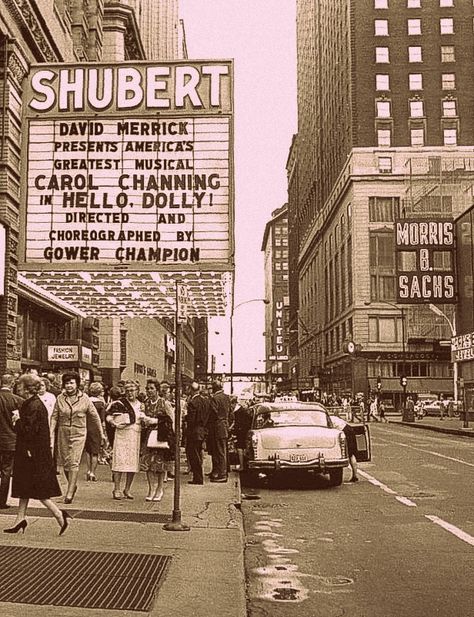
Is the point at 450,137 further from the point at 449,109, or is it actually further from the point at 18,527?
the point at 18,527

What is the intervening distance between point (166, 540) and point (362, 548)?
225 centimetres

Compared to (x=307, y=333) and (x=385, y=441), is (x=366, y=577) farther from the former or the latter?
(x=307, y=333)

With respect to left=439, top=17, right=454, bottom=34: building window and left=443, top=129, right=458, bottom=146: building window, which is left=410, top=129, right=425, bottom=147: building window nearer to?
left=443, top=129, right=458, bottom=146: building window

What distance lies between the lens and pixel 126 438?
492 inches

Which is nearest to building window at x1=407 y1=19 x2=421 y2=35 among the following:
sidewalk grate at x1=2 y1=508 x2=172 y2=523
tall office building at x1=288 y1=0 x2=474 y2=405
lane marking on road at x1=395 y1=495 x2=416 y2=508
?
tall office building at x1=288 y1=0 x2=474 y2=405

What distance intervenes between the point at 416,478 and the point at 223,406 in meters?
4.33

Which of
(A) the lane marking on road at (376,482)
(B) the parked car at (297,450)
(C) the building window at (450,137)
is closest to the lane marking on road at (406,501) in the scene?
(A) the lane marking on road at (376,482)

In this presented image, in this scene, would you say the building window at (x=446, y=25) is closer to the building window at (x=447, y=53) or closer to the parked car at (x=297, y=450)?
the building window at (x=447, y=53)

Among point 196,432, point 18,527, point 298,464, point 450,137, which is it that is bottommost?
point 18,527

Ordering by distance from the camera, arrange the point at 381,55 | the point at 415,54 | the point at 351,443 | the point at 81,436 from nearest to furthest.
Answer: the point at 81,436
the point at 351,443
the point at 381,55
the point at 415,54

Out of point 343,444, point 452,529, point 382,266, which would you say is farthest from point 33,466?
point 382,266

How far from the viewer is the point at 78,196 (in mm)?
14719

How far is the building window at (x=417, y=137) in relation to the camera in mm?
78750

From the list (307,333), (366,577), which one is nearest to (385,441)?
(366,577)
